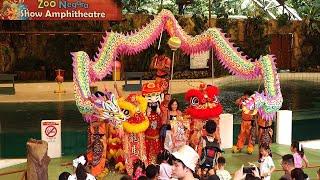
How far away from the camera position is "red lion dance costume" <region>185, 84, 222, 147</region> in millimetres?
8859

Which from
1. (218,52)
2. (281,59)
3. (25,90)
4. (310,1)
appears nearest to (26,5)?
(25,90)

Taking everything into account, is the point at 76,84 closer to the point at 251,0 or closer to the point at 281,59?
the point at 281,59

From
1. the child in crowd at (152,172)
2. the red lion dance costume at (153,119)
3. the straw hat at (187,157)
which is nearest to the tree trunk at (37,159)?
the child in crowd at (152,172)

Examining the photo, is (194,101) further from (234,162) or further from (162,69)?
(234,162)

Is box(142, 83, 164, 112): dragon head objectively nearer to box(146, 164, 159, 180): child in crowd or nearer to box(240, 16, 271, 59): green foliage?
box(146, 164, 159, 180): child in crowd

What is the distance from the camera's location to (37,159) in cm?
654

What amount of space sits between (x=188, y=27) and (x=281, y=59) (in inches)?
262

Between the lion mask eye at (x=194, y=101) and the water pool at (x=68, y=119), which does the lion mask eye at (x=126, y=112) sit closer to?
the lion mask eye at (x=194, y=101)

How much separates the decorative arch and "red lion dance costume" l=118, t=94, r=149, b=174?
57cm

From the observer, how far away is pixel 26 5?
20.3 m

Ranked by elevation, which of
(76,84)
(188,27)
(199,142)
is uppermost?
(188,27)

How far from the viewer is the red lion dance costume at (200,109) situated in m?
8.86

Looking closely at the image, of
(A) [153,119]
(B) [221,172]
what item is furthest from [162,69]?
(B) [221,172]

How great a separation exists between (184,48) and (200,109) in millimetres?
1437
